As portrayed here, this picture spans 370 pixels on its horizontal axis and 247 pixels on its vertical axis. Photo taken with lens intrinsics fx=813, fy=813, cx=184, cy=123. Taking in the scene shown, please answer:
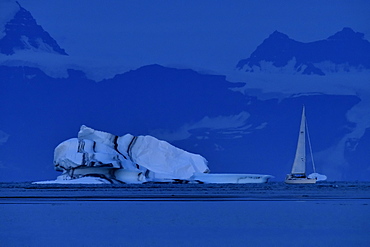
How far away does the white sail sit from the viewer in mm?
60906

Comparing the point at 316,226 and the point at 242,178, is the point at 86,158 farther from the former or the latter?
the point at 316,226

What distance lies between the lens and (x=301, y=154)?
62.0m

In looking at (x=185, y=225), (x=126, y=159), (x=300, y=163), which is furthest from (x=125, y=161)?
(x=185, y=225)

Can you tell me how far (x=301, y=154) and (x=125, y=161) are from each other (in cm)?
1428

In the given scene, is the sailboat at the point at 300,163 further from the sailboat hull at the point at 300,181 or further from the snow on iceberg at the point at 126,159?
the snow on iceberg at the point at 126,159

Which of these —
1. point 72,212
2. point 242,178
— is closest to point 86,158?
point 242,178

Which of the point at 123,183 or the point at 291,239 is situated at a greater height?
the point at 123,183

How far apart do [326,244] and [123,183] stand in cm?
4339

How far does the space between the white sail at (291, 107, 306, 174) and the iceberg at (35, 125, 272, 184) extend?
3526mm

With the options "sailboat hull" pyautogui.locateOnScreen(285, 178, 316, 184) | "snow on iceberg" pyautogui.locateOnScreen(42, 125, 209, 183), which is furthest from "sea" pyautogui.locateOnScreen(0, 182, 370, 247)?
"sailboat hull" pyautogui.locateOnScreen(285, 178, 316, 184)

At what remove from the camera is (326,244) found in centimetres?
1498

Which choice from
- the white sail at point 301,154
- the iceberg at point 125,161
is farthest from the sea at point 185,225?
the white sail at point 301,154

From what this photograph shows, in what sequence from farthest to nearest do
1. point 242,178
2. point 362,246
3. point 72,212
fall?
1. point 242,178
2. point 72,212
3. point 362,246

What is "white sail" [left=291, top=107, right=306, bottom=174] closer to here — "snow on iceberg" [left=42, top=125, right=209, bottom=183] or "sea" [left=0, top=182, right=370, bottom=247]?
"snow on iceberg" [left=42, top=125, right=209, bottom=183]
